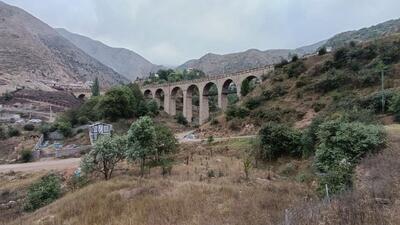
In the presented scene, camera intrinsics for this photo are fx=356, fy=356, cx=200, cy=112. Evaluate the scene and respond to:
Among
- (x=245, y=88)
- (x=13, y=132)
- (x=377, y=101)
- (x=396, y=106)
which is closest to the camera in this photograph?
(x=396, y=106)

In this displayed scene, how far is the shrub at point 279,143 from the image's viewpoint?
20109mm

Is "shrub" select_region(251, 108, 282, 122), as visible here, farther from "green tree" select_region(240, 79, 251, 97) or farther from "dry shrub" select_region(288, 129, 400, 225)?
"dry shrub" select_region(288, 129, 400, 225)

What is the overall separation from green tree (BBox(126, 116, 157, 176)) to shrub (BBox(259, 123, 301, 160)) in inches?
251

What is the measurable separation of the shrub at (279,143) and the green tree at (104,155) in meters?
8.03

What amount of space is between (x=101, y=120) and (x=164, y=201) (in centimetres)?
4323

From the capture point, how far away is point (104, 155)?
765 inches

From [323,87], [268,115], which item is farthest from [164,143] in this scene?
[323,87]

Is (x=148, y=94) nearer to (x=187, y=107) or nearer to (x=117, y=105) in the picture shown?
(x=187, y=107)

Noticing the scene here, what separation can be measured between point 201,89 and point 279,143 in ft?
135

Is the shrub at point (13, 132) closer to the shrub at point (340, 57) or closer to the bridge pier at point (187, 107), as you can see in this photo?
the bridge pier at point (187, 107)

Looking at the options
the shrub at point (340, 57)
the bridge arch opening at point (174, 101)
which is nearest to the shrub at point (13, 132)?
the bridge arch opening at point (174, 101)

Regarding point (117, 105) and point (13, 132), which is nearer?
point (13, 132)

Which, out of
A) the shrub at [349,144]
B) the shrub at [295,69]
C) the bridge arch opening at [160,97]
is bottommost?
the shrub at [349,144]

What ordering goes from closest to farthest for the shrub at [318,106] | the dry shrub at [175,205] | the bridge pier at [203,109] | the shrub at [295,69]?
the dry shrub at [175,205] < the shrub at [318,106] < the shrub at [295,69] < the bridge pier at [203,109]
